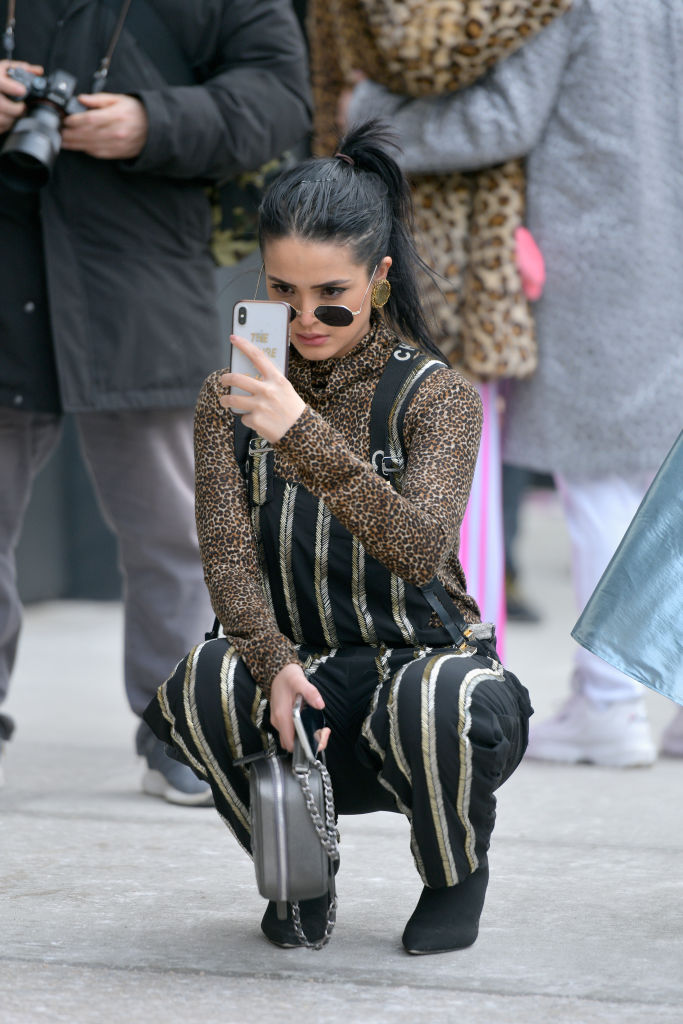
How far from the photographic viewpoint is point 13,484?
325cm

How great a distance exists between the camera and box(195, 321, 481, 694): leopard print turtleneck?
6.89 ft

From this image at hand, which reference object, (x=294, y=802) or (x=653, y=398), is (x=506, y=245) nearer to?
(x=653, y=398)

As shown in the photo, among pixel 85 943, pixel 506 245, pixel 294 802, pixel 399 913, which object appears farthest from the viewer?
pixel 506 245

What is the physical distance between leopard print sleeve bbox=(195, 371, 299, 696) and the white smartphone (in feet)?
0.65

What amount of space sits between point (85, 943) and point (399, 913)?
50 centimetres

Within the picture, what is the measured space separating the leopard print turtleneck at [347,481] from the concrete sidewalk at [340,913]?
0.43 m

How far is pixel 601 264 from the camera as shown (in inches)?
136

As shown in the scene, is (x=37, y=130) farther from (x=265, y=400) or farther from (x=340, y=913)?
(x=340, y=913)

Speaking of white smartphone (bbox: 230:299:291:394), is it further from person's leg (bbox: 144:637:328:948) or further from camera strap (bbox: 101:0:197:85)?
camera strap (bbox: 101:0:197:85)

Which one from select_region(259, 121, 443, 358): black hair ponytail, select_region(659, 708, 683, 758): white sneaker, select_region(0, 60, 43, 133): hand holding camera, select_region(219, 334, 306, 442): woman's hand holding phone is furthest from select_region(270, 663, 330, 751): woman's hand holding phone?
select_region(659, 708, 683, 758): white sneaker

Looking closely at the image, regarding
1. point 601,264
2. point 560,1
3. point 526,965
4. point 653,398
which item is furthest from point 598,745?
point 560,1

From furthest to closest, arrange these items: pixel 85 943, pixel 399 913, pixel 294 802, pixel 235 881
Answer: pixel 235 881 → pixel 399 913 → pixel 85 943 → pixel 294 802

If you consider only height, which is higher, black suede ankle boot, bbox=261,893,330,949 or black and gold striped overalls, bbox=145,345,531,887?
black and gold striped overalls, bbox=145,345,531,887

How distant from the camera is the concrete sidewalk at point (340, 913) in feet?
6.50
